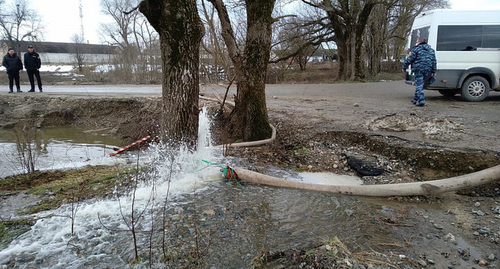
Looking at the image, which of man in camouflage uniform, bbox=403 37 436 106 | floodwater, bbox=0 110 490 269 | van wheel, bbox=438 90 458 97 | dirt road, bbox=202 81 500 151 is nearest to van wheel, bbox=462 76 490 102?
dirt road, bbox=202 81 500 151

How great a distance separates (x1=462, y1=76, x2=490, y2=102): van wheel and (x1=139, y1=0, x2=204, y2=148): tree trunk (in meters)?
8.78

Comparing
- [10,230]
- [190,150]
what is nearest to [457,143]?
[190,150]

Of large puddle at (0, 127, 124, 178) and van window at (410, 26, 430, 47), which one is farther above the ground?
van window at (410, 26, 430, 47)

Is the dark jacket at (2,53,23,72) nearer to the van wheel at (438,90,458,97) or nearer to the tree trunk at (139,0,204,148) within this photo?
the tree trunk at (139,0,204,148)

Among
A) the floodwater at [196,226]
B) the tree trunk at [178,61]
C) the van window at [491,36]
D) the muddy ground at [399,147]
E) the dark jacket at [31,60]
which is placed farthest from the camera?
the dark jacket at [31,60]

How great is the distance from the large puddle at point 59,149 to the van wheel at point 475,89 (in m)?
10.5

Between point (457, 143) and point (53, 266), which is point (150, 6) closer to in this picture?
point (53, 266)

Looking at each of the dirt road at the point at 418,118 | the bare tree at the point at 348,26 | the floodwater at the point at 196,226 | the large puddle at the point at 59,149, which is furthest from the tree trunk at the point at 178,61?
the bare tree at the point at 348,26

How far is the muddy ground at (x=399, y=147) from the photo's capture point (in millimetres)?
3471

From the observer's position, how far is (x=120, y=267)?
3.11 m

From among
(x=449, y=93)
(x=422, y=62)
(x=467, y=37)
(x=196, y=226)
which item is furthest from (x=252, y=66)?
(x=449, y=93)

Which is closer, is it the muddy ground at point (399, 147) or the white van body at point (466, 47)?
the muddy ground at point (399, 147)

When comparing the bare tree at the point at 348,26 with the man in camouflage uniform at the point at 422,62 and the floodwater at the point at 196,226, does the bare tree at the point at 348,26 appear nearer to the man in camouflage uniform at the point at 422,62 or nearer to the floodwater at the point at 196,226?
the man in camouflage uniform at the point at 422,62

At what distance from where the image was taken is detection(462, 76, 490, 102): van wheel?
9.73m
